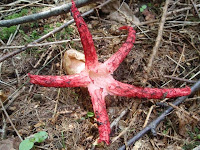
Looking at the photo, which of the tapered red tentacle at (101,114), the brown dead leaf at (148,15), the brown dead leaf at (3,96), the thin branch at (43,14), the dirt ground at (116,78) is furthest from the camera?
the brown dead leaf at (148,15)

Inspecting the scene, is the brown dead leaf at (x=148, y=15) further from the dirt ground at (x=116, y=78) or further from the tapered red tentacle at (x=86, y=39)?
the tapered red tentacle at (x=86, y=39)

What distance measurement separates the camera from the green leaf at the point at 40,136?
232cm

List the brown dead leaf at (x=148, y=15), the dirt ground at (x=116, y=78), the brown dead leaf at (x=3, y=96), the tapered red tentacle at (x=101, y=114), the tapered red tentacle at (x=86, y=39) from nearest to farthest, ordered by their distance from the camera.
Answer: the tapered red tentacle at (x=101, y=114) → the tapered red tentacle at (x=86, y=39) → the dirt ground at (x=116, y=78) → the brown dead leaf at (x=3, y=96) → the brown dead leaf at (x=148, y=15)

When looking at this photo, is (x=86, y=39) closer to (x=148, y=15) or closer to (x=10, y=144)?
(x=10, y=144)

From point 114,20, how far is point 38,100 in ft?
6.48

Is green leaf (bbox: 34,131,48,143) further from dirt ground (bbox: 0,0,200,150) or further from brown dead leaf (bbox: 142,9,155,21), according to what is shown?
brown dead leaf (bbox: 142,9,155,21)

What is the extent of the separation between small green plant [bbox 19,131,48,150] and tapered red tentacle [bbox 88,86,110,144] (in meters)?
0.69

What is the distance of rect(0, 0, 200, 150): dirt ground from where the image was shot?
248cm

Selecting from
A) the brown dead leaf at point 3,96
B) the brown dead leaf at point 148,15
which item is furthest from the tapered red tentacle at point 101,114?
the brown dead leaf at point 148,15

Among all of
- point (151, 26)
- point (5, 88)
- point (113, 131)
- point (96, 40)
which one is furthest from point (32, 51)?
point (151, 26)

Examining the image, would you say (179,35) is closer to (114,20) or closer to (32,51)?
(114,20)

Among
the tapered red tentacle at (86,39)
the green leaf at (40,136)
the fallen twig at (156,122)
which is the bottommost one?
the fallen twig at (156,122)

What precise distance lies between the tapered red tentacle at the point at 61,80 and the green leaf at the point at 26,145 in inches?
27.2

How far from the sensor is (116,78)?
9.63 feet
